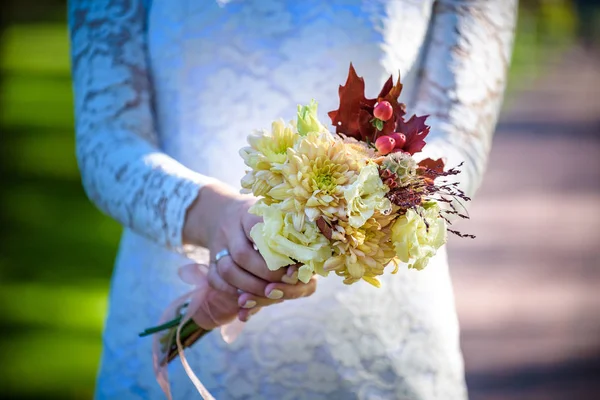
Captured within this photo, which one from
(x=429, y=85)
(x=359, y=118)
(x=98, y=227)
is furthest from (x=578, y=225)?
(x=359, y=118)

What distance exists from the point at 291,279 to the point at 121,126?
18.7 inches

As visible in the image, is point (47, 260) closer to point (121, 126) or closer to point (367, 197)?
point (121, 126)

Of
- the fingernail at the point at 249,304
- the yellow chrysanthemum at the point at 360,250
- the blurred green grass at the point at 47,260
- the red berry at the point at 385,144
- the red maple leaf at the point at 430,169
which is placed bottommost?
the blurred green grass at the point at 47,260

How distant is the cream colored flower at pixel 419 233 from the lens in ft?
3.59

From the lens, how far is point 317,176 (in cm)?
109

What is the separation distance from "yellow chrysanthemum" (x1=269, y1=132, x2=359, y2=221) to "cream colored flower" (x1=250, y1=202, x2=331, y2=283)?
2 cm

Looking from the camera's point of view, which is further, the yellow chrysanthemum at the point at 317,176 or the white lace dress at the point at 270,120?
the white lace dress at the point at 270,120

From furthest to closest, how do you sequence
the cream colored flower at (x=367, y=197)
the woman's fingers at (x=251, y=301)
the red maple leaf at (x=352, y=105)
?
the woman's fingers at (x=251, y=301), the red maple leaf at (x=352, y=105), the cream colored flower at (x=367, y=197)

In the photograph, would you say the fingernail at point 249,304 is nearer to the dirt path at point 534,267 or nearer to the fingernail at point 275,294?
the fingernail at point 275,294

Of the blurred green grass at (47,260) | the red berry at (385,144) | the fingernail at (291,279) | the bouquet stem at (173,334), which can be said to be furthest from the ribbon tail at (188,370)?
the blurred green grass at (47,260)

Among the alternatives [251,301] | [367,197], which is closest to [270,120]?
[251,301]

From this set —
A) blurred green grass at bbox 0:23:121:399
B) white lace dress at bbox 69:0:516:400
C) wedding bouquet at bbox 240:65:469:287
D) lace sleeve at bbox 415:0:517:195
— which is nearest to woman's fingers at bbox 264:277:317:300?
wedding bouquet at bbox 240:65:469:287

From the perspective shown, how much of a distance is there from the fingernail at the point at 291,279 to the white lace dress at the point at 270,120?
0.80ft

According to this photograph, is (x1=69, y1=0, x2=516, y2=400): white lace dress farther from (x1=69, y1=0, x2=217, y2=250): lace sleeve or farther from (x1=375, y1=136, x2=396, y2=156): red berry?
(x1=375, y1=136, x2=396, y2=156): red berry
